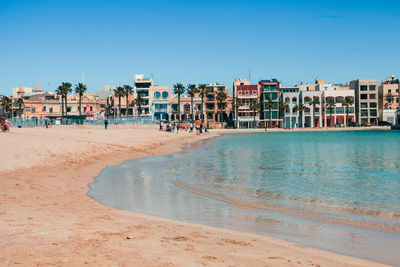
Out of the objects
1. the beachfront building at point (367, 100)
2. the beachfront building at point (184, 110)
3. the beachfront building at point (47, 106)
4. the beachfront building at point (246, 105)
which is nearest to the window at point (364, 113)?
the beachfront building at point (367, 100)

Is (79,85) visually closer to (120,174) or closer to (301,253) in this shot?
(120,174)

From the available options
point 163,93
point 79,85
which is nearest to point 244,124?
point 163,93

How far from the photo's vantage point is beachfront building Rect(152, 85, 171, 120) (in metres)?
122

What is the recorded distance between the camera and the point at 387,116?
13175 centimetres

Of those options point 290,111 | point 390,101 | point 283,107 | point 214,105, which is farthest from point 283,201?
point 390,101

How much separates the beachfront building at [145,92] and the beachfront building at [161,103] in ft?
4.68

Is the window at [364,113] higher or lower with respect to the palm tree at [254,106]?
lower

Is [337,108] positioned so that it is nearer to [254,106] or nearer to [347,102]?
[347,102]

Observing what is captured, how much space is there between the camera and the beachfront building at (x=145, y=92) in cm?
12300

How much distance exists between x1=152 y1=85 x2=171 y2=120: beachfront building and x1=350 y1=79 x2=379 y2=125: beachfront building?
63360 millimetres

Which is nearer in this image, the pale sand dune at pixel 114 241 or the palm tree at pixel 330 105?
the pale sand dune at pixel 114 241

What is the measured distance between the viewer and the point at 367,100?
128m

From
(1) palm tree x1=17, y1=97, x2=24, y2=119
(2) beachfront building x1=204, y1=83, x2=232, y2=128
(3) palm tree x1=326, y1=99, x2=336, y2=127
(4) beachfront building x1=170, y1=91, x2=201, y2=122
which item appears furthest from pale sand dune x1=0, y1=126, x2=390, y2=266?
(3) palm tree x1=326, y1=99, x2=336, y2=127

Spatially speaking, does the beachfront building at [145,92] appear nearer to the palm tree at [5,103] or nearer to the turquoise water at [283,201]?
the palm tree at [5,103]
